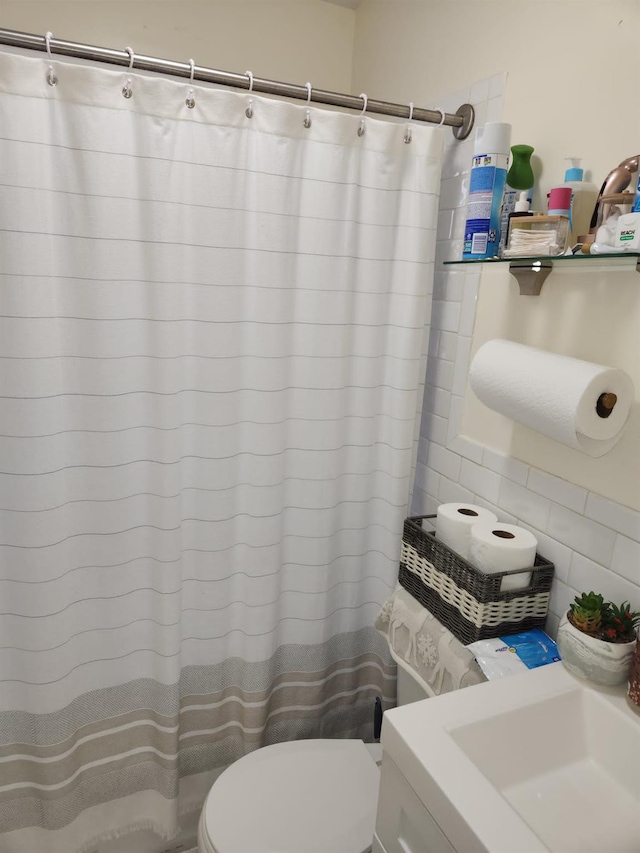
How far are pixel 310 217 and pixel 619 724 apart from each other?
48.0 inches

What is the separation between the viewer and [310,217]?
146 cm

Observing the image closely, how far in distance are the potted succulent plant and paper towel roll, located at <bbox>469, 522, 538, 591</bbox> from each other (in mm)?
154

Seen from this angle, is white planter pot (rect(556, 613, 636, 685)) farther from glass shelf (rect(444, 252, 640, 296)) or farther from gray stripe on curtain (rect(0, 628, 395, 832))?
gray stripe on curtain (rect(0, 628, 395, 832))

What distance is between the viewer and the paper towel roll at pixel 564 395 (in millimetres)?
1047

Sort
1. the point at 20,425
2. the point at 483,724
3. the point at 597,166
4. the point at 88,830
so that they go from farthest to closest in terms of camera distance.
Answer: the point at 88,830
the point at 20,425
the point at 597,166
the point at 483,724

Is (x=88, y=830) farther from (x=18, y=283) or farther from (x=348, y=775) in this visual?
(x=18, y=283)

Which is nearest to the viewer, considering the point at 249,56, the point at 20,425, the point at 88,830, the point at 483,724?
the point at 483,724

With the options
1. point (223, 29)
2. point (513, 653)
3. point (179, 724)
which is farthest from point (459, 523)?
point (223, 29)

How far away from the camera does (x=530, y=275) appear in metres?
1.28

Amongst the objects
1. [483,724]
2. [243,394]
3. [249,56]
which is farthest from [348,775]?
[249,56]

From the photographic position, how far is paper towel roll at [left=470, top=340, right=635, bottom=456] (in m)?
1.05

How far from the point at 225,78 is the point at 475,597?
1.22 meters

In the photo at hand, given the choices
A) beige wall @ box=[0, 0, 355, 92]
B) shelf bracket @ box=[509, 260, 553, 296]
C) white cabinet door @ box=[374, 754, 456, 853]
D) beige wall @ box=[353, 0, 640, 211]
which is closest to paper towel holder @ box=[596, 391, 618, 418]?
shelf bracket @ box=[509, 260, 553, 296]

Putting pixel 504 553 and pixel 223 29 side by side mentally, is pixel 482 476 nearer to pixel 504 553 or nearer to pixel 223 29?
pixel 504 553
